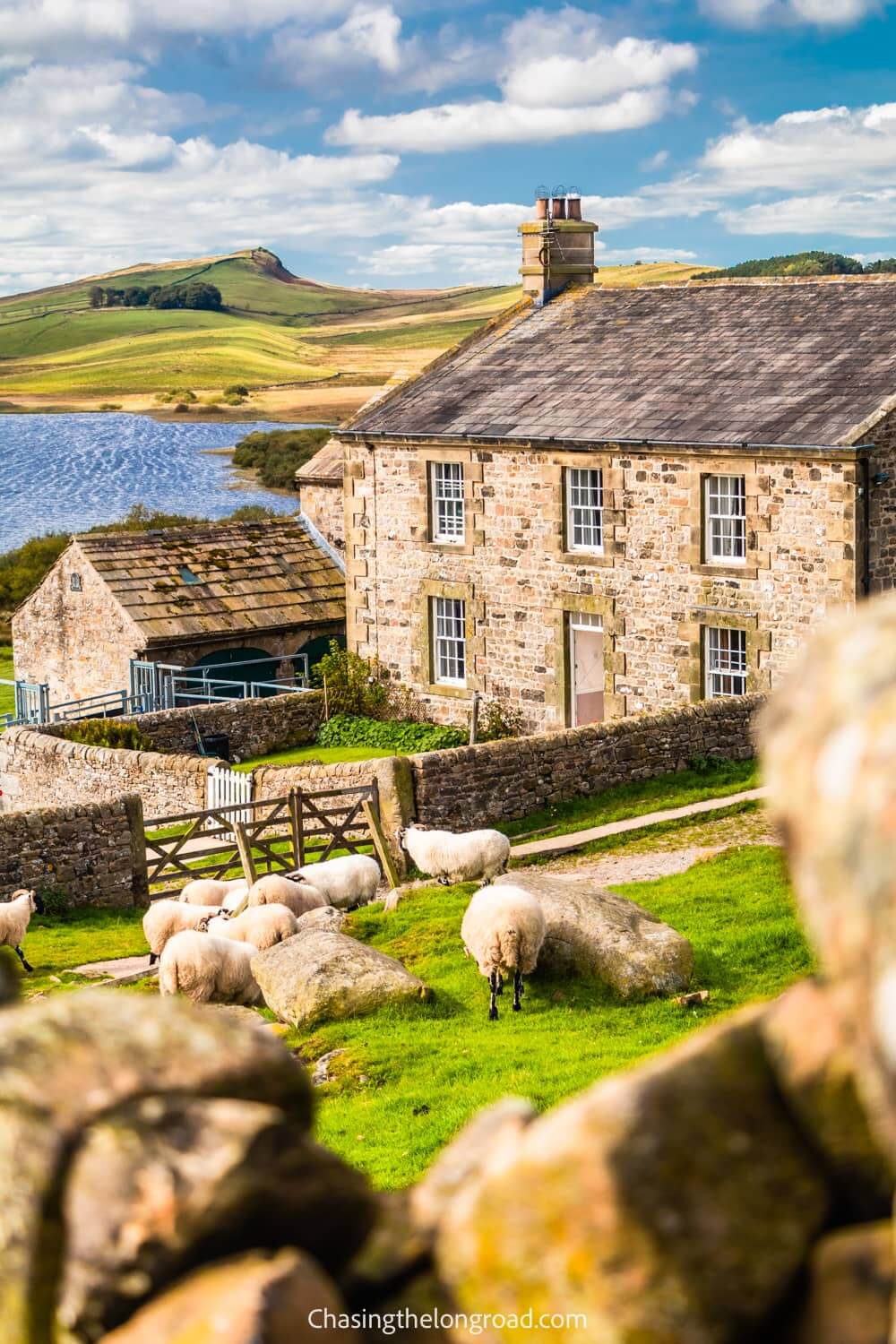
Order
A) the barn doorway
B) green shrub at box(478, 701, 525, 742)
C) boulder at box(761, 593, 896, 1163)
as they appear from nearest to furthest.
Answer: boulder at box(761, 593, 896, 1163) → the barn doorway → green shrub at box(478, 701, 525, 742)

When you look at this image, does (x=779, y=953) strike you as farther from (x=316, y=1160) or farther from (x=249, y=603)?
(x=249, y=603)

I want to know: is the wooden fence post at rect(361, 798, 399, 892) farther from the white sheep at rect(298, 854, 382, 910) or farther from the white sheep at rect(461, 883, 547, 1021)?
the white sheep at rect(461, 883, 547, 1021)

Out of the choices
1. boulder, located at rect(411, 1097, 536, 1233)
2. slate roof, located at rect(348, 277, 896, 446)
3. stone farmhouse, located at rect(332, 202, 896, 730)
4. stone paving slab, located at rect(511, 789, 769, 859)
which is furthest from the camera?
slate roof, located at rect(348, 277, 896, 446)

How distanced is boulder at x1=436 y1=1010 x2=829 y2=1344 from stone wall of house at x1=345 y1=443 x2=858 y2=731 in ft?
80.8

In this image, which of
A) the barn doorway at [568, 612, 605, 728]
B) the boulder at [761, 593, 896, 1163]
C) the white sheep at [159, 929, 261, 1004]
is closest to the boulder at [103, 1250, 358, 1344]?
the boulder at [761, 593, 896, 1163]

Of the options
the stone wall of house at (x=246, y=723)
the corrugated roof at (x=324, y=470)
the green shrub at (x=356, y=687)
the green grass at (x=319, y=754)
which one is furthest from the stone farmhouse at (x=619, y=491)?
the corrugated roof at (x=324, y=470)

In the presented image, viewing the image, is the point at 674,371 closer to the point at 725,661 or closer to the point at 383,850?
the point at 725,661

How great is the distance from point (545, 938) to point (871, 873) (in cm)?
1356

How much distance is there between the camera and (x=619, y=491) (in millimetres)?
31328

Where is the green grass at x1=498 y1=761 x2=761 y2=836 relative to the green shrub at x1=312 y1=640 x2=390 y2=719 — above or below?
below

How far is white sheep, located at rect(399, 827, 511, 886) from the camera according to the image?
21.5 m

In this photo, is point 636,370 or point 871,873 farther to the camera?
point 636,370

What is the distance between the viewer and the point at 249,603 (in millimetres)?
38562

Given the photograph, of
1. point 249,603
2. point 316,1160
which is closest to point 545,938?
point 316,1160
